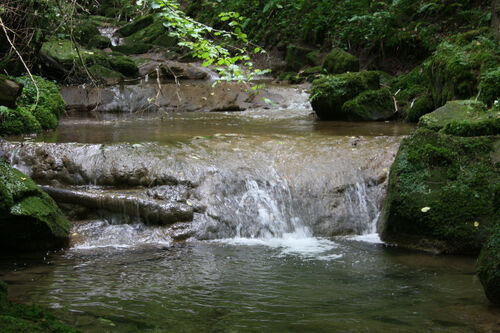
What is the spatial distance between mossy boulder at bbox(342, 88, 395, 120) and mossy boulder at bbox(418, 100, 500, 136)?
317cm

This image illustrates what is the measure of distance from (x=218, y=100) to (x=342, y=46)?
6.15 m

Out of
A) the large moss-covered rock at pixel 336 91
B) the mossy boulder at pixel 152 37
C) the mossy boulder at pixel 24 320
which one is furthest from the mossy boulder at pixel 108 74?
the mossy boulder at pixel 24 320

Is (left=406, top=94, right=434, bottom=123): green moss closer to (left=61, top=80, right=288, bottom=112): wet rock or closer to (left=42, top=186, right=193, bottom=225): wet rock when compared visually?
(left=61, top=80, right=288, bottom=112): wet rock

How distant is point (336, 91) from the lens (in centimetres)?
1110

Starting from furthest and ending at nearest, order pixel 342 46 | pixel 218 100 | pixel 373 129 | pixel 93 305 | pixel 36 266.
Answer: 1. pixel 342 46
2. pixel 218 100
3. pixel 373 129
4. pixel 36 266
5. pixel 93 305

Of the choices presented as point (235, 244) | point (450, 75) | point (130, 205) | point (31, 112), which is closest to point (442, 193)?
point (235, 244)


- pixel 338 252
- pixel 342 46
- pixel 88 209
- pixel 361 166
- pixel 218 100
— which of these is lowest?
pixel 338 252

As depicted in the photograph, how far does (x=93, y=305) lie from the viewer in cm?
385

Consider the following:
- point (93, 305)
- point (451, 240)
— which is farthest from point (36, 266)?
point (451, 240)

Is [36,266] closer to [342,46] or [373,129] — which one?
[373,129]

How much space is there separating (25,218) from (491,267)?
486cm

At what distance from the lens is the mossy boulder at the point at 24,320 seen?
7.59 feet

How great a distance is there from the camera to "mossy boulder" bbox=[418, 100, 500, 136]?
671 cm

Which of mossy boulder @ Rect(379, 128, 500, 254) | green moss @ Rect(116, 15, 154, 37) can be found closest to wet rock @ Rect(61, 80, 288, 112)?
mossy boulder @ Rect(379, 128, 500, 254)
